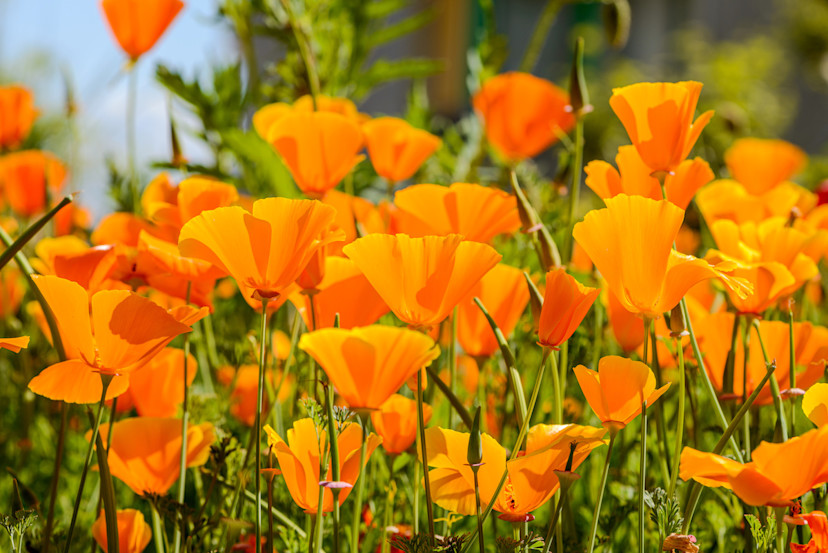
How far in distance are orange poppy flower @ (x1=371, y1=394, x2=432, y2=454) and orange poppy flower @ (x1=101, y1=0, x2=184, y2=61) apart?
19.7 inches

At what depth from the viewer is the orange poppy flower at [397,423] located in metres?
0.60

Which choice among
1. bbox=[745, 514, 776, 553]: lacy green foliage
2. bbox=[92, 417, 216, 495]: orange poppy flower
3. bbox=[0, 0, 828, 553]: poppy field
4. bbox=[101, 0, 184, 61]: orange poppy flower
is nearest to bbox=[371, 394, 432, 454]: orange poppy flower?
bbox=[0, 0, 828, 553]: poppy field

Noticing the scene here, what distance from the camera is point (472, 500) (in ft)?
1.70

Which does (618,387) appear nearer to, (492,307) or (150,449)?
(492,307)

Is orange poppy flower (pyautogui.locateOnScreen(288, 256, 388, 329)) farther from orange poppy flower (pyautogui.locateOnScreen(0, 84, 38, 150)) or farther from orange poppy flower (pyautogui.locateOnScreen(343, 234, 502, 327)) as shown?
orange poppy flower (pyautogui.locateOnScreen(0, 84, 38, 150))

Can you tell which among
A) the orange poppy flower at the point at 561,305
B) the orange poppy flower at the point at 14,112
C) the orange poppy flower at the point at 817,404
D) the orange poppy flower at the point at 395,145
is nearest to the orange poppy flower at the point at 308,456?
the orange poppy flower at the point at 561,305

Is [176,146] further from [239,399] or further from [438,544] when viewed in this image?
[438,544]

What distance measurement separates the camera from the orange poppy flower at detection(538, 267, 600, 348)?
48 cm

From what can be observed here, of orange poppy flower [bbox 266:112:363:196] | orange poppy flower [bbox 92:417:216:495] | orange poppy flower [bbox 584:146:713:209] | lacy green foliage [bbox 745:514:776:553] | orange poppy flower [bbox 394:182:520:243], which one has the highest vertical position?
orange poppy flower [bbox 266:112:363:196]

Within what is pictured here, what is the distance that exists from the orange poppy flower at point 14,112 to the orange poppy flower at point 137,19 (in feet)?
1.44

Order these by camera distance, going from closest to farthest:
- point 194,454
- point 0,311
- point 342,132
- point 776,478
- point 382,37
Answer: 1. point 776,478
2. point 194,454
3. point 342,132
4. point 0,311
5. point 382,37

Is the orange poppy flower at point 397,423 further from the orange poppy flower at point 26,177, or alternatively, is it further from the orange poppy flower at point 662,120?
the orange poppy flower at point 26,177

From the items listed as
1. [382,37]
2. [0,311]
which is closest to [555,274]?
[0,311]

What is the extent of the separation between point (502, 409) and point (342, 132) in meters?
0.29
